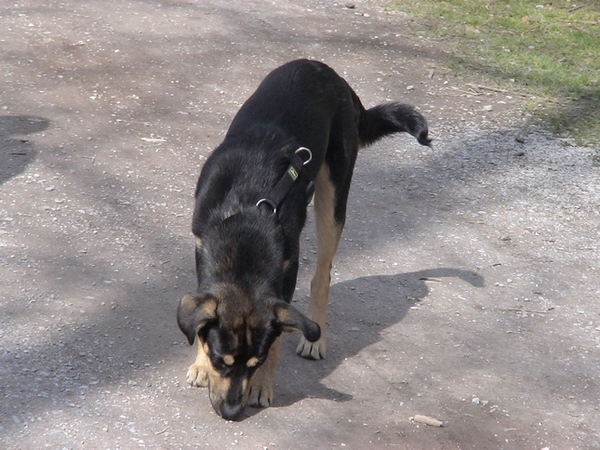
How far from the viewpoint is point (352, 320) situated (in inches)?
229

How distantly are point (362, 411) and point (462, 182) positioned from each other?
3.44 meters

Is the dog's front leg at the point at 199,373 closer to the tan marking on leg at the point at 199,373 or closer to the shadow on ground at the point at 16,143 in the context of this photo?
the tan marking on leg at the point at 199,373

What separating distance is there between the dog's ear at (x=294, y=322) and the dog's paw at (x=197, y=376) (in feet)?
2.27

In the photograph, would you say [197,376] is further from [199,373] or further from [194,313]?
[194,313]

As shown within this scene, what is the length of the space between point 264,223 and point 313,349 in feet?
3.35

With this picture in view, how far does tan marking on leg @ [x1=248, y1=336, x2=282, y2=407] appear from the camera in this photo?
189 inches

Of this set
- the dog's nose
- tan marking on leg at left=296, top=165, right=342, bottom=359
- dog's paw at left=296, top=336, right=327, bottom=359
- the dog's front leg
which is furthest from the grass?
the dog's nose

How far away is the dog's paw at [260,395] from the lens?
480 centimetres

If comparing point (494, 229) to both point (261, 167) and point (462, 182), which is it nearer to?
point (462, 182)

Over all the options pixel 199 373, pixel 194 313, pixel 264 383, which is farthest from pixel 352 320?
pixel 194 313

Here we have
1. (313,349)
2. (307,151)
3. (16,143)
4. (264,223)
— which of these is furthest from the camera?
(16,143)

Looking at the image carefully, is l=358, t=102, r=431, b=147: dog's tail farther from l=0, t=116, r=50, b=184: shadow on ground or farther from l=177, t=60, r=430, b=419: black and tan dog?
l=0, t=116, r=50, b=184: shadow on ground

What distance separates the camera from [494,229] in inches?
283

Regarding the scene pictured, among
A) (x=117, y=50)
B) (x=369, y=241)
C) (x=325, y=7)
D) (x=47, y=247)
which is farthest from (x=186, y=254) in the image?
(x=325, y=7)
